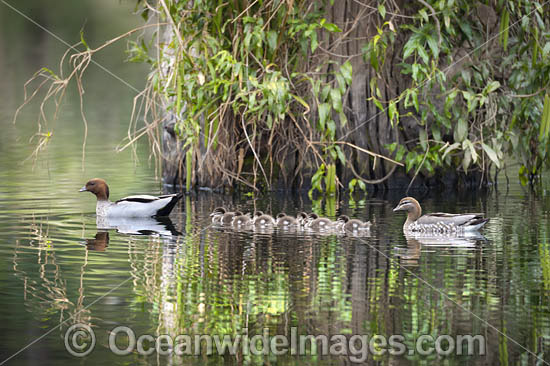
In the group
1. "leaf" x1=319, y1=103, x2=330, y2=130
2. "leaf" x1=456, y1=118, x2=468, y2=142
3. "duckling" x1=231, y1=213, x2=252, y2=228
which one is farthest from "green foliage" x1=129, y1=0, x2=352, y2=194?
"duckling" x1=231, y1=213, x2=252, y2=228

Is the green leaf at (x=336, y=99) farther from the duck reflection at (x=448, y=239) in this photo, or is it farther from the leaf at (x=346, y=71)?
the duck reflection at (x=448, y=239)

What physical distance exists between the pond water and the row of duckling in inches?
7.2

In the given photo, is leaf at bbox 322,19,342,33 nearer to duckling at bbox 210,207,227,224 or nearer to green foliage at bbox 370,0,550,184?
green foliage at bbox 370,0,550,184

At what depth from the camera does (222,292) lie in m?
6.70

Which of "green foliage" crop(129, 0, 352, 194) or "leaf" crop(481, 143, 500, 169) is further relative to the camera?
"leaf" crop(481, 143, 500, 169)

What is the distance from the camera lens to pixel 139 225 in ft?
33.8

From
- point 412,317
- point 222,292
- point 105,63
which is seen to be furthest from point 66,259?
point 105,63

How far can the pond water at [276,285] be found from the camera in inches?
214

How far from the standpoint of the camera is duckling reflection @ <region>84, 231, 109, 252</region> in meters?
8.60

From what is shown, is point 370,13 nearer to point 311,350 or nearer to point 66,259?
point 66,259

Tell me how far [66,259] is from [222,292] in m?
1.87

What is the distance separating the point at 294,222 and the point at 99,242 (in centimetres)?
185

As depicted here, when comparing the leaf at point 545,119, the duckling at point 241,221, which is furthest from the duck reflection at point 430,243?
the leaf at point 545,119

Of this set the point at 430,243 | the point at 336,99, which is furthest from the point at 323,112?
the point at 430,243
